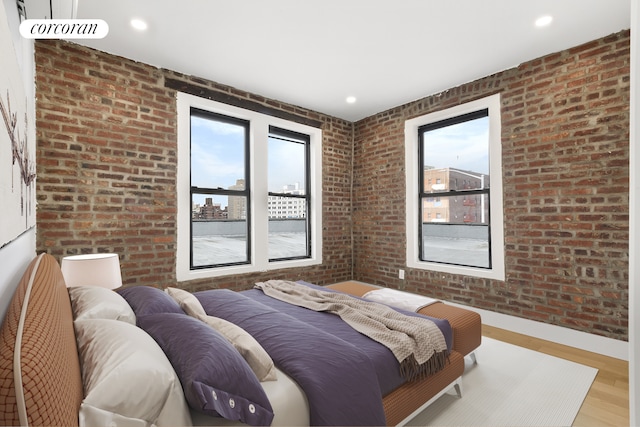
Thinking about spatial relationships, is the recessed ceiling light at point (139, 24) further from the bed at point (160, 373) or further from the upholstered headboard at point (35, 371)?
the upholstered headboard at point (35, 371)

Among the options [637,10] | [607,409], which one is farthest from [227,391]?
[607,409]

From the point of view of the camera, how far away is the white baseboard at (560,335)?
269cm

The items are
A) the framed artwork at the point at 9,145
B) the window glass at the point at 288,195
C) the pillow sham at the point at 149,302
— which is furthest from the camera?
the window glass at the point at 288,195

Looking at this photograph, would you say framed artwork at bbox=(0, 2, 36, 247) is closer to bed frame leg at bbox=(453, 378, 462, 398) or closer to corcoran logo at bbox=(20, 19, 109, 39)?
corcoran logo at bbox=(20, 19, 109, 39)

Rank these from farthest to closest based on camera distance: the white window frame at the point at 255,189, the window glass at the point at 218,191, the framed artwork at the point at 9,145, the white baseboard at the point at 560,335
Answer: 1. the window glass at the point at 218,191
2. the white window frame at the point at 255,189
3. the white baseboard at the point at 560,335
4. the framed artwork at the point at 9,145

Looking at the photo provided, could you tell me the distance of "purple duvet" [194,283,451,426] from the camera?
4.31 feet

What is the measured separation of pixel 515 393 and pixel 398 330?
1.06 meters

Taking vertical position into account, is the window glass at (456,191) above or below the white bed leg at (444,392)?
above

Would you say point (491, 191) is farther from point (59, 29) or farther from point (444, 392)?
point (59, 29)

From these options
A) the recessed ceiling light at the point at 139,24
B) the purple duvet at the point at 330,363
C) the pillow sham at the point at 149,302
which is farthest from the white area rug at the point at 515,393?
the recessed ceiling light at the point at 139,24

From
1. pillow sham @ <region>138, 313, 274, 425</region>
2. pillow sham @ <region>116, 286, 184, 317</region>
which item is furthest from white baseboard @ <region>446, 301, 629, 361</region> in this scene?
pillow sham @ <region>116, 286, 184, 317</region>

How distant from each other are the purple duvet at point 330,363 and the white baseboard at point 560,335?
2276 mm

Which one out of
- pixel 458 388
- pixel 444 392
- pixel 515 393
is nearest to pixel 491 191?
pixel 515 393

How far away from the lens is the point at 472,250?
386 centimetres
